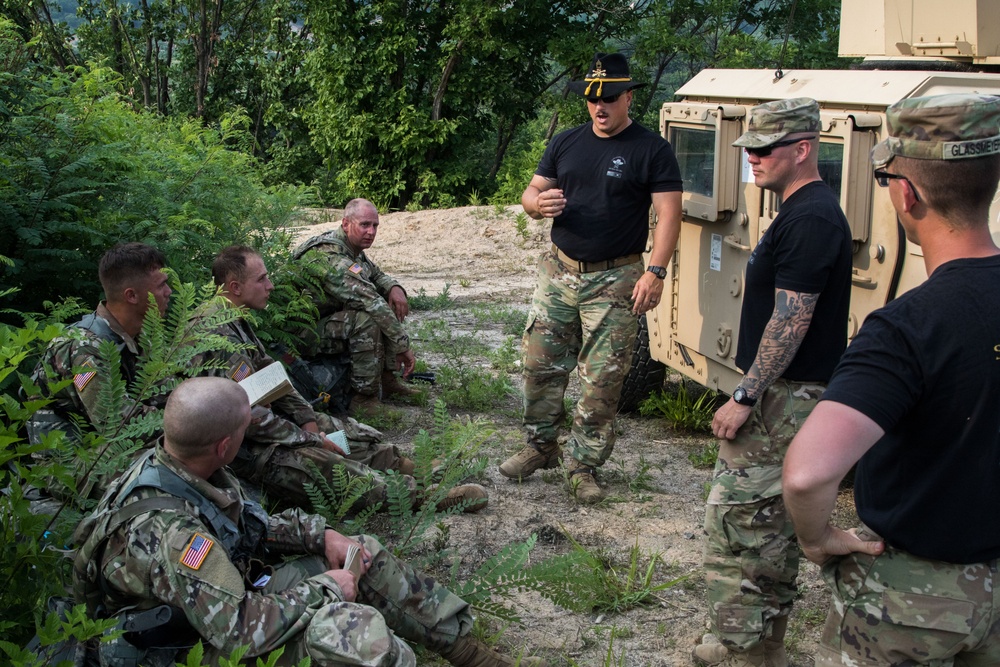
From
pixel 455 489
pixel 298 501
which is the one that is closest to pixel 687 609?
pixel 455 489

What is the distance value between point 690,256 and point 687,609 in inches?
80.4

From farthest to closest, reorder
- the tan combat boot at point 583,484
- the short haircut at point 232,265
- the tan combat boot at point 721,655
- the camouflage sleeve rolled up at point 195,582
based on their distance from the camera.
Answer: the tan combat boot at point 583,484, the short haircut at point 232,265, the tan combat boot at point 721,655, the camouflage sleeve rolled up at point 195,582

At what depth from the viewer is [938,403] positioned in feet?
6.18

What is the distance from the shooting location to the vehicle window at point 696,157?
508 centimetres

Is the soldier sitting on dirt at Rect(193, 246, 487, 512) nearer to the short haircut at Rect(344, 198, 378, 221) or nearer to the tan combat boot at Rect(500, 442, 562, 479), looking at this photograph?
the tan combat boot at Rect(500, 442, 562, 479)

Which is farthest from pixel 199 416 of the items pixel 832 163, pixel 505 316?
pixel 505 316

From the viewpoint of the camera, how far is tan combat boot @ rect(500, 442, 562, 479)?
5086 millimetres

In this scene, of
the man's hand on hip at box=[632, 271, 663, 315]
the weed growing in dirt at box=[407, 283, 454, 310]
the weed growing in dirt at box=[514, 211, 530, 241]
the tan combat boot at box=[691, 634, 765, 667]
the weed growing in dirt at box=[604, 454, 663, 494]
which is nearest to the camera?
the tan combat boot at box=[691, 634, 765, 667]

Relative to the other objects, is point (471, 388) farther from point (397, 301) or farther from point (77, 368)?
point (77, 368)

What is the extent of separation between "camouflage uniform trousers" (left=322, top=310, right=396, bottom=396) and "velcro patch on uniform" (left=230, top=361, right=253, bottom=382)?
5.60ft

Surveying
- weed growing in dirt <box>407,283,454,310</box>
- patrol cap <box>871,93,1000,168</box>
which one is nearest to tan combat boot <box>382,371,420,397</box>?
weed growing in dirt <box>407,283,454,310</box>

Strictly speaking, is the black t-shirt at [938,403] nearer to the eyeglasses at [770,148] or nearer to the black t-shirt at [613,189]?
the eyeglasses at [770,148]

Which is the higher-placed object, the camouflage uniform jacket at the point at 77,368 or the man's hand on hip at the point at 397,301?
the camouflage uniform jacket at the point at 77,368

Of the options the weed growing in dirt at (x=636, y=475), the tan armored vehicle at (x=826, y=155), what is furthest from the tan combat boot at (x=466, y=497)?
the tan armored vehicle at (x=826, y=155)
